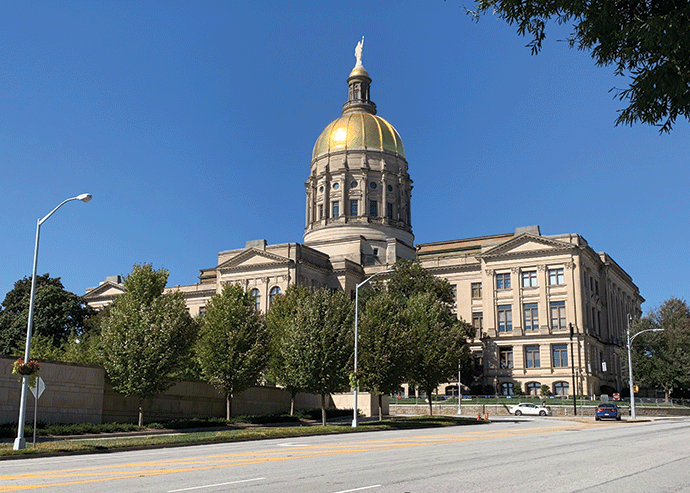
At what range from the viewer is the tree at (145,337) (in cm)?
3912

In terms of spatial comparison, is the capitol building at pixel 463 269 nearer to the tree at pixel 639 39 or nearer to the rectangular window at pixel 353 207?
the rectangular window at pixel 353 207

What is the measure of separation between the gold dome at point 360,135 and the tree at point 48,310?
51.1m

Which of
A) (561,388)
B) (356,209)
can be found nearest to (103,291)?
(356,209)

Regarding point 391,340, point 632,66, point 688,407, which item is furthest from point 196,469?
point 688,407

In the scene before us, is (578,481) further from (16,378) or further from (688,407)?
(688,407)

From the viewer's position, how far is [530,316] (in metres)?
87.2

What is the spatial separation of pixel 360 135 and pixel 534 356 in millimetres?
45199

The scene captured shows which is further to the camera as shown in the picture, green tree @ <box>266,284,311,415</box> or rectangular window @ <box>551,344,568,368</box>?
rectangular window @ <box>551,344,568,368</box>

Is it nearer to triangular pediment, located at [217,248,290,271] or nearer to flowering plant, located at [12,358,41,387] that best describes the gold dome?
triangular pediment, located at [217,248,290,271]

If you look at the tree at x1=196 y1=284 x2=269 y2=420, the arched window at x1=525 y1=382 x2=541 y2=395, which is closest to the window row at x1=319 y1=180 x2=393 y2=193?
the arched window at x1=525 y1=382 x2=541 y2=395

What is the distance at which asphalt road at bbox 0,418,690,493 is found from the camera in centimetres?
1282

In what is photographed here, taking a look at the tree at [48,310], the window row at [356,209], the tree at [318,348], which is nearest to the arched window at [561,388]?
the window row at [356,209]

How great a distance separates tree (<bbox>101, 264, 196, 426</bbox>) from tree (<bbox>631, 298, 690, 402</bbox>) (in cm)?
5700

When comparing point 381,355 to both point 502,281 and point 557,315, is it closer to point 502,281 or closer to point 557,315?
point 557,315
